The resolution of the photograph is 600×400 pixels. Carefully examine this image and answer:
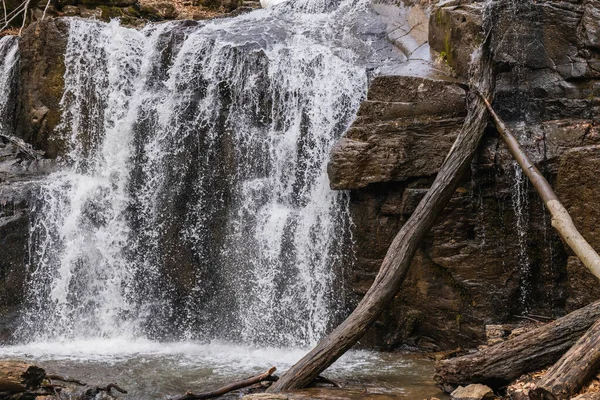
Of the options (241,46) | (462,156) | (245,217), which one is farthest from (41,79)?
(462,156)

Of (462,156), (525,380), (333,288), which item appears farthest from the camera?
(333,288)

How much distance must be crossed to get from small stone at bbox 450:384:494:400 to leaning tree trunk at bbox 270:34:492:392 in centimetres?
124

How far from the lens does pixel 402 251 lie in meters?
7.20

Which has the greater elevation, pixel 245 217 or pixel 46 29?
pixel 46 29

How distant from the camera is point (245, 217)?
9.77 metres

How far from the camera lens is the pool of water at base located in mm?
6707

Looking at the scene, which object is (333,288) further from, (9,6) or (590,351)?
(9,6)

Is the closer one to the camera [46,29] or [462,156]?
[462,156]

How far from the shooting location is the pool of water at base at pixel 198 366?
671 cm

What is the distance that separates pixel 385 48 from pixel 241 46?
2.26 metres

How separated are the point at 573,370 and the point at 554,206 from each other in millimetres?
2041

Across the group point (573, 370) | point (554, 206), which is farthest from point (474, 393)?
point (554, 206)

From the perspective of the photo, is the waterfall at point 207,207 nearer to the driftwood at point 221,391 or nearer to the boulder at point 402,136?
the boulder at point 402,136

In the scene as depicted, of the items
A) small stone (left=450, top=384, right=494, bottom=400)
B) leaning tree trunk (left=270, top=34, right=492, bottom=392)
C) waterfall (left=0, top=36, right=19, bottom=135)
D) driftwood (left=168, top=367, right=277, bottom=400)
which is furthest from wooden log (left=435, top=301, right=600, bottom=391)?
waterfall (left=0, top=36, right=19, bottom=135)
